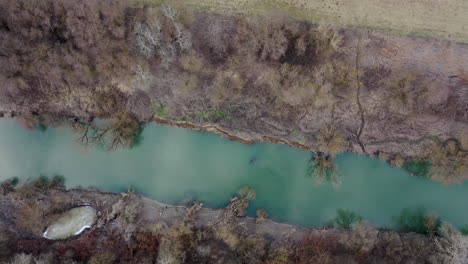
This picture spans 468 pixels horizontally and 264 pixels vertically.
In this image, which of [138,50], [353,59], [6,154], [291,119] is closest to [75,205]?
[6,154]

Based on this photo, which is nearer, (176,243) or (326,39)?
(176,243)

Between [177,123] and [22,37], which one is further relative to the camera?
[177,123]

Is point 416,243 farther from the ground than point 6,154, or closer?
closer

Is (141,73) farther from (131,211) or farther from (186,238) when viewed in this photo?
(186,238)

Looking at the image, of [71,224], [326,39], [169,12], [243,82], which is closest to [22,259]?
[71,224]

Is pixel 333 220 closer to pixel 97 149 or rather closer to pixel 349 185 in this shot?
pixel 349 185
